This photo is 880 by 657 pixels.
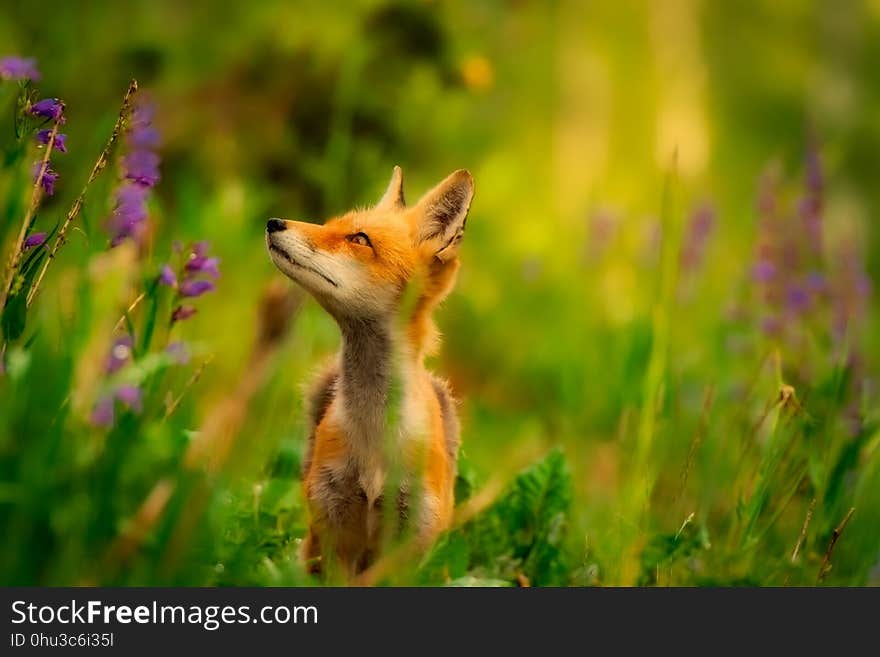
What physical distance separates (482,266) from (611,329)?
74.4 inches

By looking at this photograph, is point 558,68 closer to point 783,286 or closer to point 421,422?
point 783,286

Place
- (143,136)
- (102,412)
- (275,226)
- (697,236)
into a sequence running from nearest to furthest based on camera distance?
1. (102,412)
2. (143,136)
3. (275,226)
4. (697,236)

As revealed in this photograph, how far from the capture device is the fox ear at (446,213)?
2.75 meters

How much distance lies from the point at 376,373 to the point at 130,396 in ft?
3.43

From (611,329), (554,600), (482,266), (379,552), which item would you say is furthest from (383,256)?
(482,266)

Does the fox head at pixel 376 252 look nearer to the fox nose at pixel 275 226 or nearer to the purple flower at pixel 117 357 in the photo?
the fox nose at pixel 275 226

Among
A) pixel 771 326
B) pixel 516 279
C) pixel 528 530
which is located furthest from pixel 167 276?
pixel 516 279

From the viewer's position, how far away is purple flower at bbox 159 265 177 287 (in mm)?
2318

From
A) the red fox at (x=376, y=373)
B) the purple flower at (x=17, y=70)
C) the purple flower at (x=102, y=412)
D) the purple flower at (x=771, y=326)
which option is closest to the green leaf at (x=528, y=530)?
the red fox at (x=376, y=373)

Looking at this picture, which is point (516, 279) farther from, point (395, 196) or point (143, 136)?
point (143, 136)

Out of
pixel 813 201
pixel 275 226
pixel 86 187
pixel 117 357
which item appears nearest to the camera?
pixel 86 187

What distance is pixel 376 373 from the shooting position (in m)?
2.85

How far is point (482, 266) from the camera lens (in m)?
7.67

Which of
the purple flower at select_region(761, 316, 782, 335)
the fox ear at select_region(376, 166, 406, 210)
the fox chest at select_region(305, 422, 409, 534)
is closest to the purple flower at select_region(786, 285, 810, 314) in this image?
the purple flower at select_region(761, 316, 782, 335)
